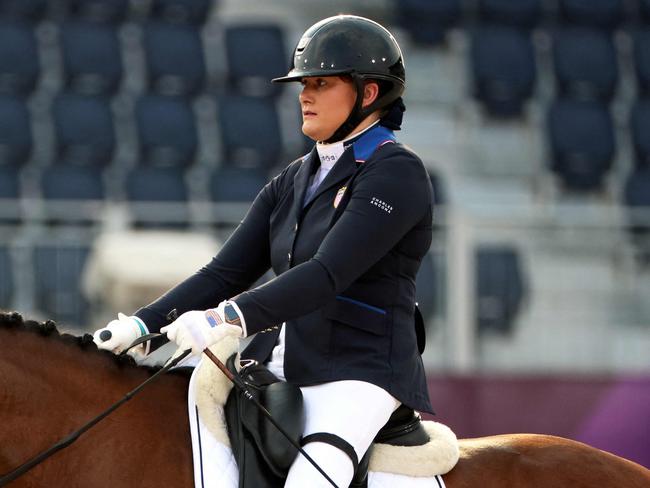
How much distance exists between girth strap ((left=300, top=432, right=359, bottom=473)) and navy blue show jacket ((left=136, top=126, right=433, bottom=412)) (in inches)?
6.7

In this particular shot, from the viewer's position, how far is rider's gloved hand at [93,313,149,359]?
349cm

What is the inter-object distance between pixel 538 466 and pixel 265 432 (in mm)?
894

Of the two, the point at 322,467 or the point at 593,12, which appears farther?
the point at 593,12

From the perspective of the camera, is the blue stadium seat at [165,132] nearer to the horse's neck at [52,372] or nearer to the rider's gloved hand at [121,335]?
the rider's gloved hand at [121,335]

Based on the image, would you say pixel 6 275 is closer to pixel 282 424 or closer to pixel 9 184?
pixel 9 184

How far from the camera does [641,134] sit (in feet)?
38.3

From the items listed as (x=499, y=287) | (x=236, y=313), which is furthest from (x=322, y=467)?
(x=499, y=287)

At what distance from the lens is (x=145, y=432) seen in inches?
129

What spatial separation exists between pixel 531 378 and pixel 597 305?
1.15 meters

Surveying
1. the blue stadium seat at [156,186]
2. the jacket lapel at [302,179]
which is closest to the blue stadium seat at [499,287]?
the blue stadium seat at [156,186]

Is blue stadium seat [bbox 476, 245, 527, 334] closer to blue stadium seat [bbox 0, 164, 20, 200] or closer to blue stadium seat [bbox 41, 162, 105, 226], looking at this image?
blue stadium seat [bbox 41, 162, 105, 226]

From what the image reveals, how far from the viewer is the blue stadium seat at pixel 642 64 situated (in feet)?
40.2

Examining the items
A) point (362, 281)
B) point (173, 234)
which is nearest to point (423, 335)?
point (362, 281)

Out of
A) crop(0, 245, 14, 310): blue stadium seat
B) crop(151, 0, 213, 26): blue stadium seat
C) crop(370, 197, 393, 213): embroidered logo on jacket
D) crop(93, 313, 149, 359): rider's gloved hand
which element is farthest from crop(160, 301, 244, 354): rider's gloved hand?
crop(151, 0, 213, 26): blue stadium seat
